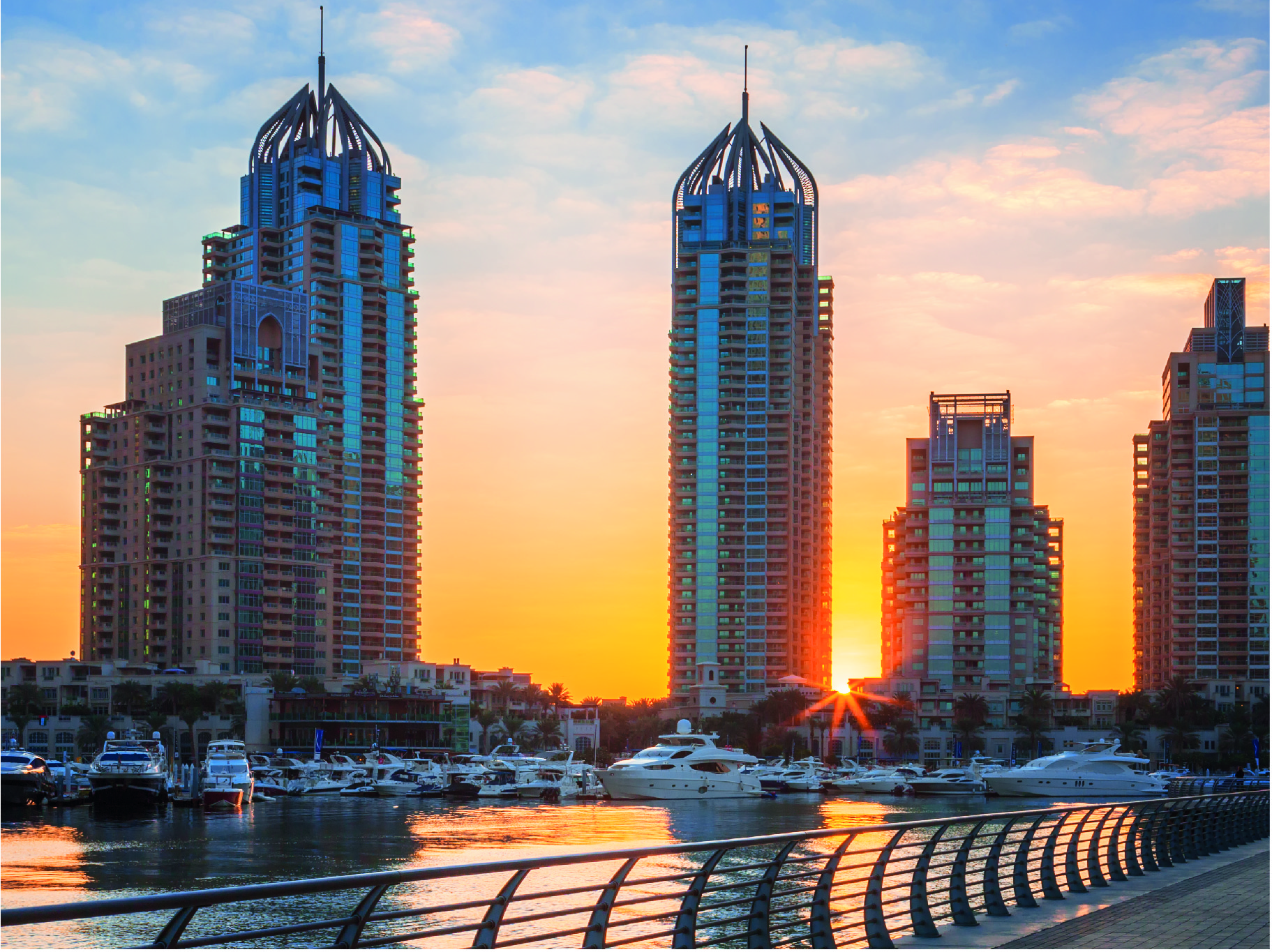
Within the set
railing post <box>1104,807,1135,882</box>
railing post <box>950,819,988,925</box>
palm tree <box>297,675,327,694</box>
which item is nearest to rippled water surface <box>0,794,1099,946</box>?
railing post <box>1104,807,1135,882</box>

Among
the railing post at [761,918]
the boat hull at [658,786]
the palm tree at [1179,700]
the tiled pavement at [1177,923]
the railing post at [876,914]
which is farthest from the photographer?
the palm tree at [1179,700]

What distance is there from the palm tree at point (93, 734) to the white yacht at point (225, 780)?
56.7 metres

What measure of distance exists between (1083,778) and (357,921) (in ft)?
443

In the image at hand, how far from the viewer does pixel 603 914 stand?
1445 centimetres

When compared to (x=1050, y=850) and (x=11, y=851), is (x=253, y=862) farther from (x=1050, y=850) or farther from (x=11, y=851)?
(x=1050, y=850)

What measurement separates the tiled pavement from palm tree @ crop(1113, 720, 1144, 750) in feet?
571

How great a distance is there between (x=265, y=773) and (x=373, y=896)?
14114 centimetres

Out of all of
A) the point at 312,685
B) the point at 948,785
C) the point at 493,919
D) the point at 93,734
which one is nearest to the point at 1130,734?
the point at 948,785

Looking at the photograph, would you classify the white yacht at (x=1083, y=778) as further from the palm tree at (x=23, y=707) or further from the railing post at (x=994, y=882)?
the railing post at (x=994, y=882)

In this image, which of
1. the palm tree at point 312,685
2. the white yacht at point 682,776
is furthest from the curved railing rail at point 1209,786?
the palm tree at point 312,685

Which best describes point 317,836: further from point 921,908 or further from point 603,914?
point 603,914

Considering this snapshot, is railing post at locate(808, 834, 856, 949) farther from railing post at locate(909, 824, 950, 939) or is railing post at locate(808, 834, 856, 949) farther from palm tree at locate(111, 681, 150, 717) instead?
palm tree at locate(111, 681, 150, 717)

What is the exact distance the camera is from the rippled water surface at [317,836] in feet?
192

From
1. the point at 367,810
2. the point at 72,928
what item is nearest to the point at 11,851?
the point at 72,928
